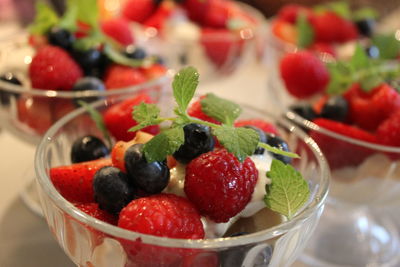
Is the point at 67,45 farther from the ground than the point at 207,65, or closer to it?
farther from the ground

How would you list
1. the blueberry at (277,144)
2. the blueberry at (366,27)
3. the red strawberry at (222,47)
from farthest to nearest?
the blueberry at (366,27) < the red strawberry at (222,47) < the blueberry at (277,144)

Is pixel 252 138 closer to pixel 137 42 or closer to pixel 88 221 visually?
pixel 88 221

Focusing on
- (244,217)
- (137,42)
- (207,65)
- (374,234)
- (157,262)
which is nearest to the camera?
(157,262)

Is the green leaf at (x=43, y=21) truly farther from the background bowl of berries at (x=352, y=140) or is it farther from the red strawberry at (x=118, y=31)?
the background bowl of berries at (x=352, y=140)

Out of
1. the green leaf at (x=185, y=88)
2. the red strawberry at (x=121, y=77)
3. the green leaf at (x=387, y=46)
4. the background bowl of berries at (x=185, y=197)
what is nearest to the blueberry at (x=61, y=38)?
the red strawberry at (x=121, y=77)

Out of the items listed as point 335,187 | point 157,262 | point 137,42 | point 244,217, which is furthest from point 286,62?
point 157,262

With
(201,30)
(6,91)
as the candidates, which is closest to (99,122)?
(6,91)

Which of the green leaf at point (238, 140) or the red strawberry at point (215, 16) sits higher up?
the green leaf at point (238, 140)

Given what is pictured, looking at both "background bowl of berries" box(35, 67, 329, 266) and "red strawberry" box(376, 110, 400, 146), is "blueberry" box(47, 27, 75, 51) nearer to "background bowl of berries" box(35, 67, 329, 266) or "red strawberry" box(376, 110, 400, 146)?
"background bowl of berries" box(35, 67, 329, 266)

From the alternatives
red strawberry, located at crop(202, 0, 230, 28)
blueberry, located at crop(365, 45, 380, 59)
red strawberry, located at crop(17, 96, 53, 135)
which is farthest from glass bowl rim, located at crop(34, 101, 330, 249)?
red strawberry, located at crop(202, 0, 230, 28)
